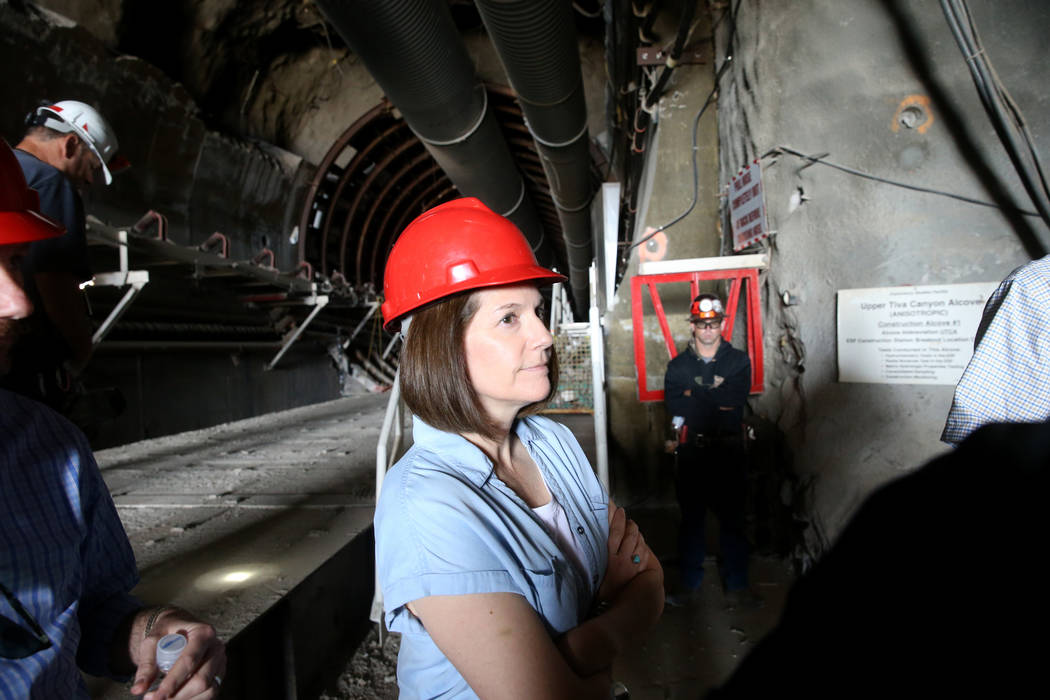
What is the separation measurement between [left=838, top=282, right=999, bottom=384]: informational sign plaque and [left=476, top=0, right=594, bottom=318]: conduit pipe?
227 centimetres

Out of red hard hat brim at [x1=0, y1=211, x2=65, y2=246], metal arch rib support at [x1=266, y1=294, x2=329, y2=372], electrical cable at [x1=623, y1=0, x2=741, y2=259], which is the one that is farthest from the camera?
metal arch rib support at [x1=266, y1=294, x2=329, y2=372]

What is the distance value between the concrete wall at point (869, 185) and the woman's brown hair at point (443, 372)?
9.88 ft

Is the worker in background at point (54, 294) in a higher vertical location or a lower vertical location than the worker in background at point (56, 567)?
higher

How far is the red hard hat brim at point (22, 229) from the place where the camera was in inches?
36.7

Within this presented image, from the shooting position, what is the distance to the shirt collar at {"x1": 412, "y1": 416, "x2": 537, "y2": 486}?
38.1 inches

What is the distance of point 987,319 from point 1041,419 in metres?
0.32

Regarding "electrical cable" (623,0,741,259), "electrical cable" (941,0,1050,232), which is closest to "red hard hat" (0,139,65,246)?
"electrical cable" (941,0,1050,232)

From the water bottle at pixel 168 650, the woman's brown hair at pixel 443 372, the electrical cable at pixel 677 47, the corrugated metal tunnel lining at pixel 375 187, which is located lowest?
the water bottle at pixel 168 650

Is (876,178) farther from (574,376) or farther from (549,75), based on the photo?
(574,376)

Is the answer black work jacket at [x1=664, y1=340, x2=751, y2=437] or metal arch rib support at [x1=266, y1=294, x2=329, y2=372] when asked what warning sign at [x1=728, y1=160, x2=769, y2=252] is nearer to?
black work jacket at [x1=664, y1=340, x2=751, y2=437]

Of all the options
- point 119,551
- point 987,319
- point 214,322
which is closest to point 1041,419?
point 987,319

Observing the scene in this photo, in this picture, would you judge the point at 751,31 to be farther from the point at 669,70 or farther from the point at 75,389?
the point at 75,389

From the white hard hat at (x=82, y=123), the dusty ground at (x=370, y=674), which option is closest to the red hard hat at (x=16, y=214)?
the white hard hat at (x=82, y=123)

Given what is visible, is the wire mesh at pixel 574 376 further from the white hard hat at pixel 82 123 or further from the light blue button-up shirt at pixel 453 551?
the light blue button-up shirt at pixel 453 551
